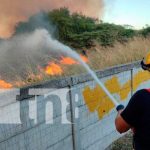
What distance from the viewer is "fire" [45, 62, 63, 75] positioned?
26.4 feet

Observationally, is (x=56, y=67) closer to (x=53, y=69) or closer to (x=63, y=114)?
(x=53, y=69)

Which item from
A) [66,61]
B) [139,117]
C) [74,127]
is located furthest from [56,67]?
[139,117]

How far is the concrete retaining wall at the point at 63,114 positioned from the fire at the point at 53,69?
1.03 metres

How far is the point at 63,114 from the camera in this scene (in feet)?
19.7

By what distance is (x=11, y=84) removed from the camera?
6.79 m

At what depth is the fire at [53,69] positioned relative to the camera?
26.4ft

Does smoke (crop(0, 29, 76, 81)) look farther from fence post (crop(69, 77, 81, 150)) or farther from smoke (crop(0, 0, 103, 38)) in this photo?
fence post (crop(69, 77, 81, 150))

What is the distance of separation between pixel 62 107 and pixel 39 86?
695 mm

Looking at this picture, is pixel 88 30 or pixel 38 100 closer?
pixel 38 100

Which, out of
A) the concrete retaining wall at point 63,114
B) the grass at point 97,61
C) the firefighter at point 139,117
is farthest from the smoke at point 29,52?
the firefighter at point 139,117

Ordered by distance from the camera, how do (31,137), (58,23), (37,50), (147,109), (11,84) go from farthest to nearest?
(58,23) < (37,50) < (11,84) < (31,137) < (147,109)

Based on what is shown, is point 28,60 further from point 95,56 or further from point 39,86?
point 39,86

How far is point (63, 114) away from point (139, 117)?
8.44 feet

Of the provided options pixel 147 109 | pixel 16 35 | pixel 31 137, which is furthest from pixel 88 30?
pixel 147 109
